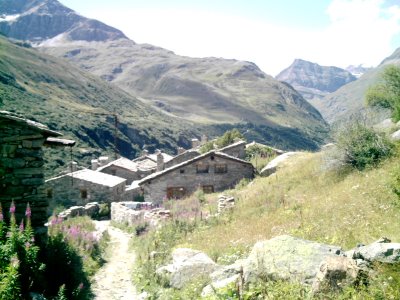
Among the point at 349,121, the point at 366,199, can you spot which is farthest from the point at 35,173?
the point at 349,121

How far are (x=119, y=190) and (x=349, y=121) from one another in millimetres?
27646

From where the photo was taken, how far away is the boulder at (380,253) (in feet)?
19.9

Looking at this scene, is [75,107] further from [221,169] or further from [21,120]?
[21,120]

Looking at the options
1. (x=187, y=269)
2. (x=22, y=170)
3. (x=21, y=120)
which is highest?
(x=21, y=120)

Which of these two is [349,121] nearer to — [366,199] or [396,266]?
[366,199]

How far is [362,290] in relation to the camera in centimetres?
564

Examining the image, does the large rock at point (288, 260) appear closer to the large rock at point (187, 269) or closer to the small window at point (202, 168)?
the large rock at point (187, 269)

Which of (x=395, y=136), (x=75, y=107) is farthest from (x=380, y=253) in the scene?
(x=75, y=107)

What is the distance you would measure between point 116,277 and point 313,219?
6.83 m

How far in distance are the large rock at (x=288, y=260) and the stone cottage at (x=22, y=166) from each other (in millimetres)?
6588

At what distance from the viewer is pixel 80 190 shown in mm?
Result: 37719

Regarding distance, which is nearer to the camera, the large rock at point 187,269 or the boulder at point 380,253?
the boulder at point 380,253

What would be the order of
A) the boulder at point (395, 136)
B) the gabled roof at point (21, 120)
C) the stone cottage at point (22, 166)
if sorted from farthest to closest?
the boulder at point (395, 136), the stone cottage at point (22, 166), the gabled roof at point (21, 120)

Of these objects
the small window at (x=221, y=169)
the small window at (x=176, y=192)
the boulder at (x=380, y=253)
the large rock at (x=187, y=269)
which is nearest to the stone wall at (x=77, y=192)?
the small window at (x=176, y=192)
